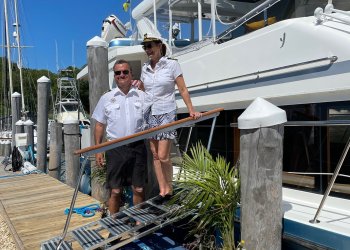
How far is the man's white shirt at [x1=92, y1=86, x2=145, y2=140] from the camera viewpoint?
12.2ft

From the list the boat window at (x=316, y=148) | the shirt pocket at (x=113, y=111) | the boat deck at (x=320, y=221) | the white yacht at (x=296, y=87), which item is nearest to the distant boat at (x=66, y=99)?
the white yacht at (x=296, y=87)

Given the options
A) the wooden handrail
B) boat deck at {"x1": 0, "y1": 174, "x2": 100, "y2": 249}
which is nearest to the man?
the wooden handrail

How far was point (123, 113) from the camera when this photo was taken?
373 centimetres

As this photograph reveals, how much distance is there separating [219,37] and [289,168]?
216 cm

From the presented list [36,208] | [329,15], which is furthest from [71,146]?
[329,15]

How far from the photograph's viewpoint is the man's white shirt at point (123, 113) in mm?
3707

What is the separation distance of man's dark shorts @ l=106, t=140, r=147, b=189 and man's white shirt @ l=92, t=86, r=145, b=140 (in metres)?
0.15

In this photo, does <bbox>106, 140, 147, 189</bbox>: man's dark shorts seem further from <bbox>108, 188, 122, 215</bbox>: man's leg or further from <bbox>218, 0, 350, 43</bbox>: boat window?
<bbox>218, 0, 350, 43</bbox>: boat window

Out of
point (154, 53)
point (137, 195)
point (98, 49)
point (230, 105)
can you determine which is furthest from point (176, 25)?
point (137, 195)

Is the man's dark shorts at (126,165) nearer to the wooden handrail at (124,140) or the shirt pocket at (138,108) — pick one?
the shirt pocket at (138,108)

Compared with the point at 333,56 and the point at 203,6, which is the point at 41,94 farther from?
the point at 333,56

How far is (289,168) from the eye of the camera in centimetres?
404

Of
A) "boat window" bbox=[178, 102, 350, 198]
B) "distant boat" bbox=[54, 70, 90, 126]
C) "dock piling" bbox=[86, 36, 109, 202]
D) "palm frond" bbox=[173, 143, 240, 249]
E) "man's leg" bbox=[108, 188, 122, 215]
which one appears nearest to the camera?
"palm frond" bbox=[173, 143, 240, 249]

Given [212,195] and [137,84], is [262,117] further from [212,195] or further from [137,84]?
[137,84]
